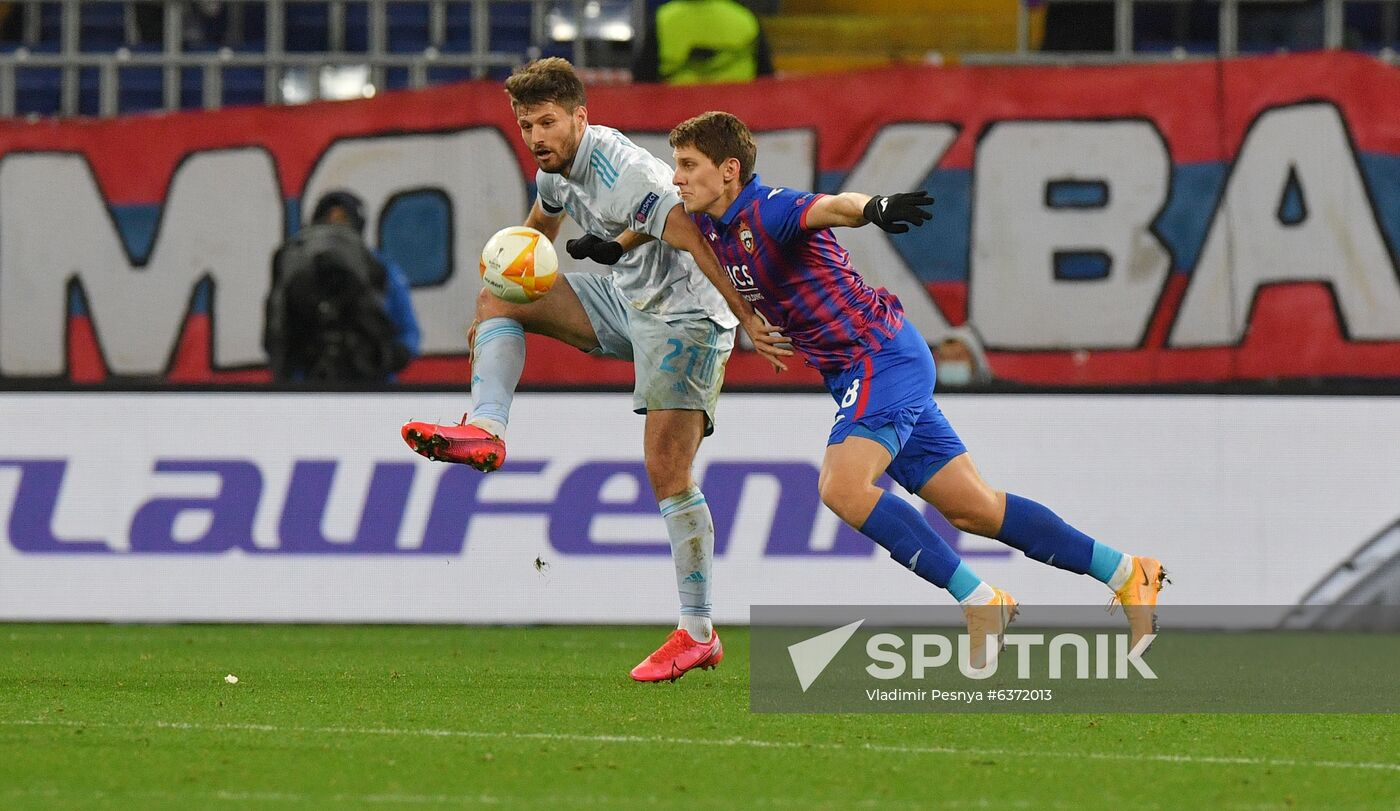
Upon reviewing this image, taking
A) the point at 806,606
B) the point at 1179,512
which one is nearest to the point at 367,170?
the point at 806,606

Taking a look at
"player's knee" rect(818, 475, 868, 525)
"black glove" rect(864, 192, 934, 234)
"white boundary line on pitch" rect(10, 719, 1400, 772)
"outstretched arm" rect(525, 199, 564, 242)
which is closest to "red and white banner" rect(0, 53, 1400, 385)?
"outstretched arm" rect(525, 199, 564, 242)

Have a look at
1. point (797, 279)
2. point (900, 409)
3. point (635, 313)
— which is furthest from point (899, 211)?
point (635, 313)

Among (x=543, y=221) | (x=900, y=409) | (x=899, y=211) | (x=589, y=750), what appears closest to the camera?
(x=589, y=750)

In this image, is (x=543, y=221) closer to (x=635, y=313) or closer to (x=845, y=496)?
(x=635, y=313)

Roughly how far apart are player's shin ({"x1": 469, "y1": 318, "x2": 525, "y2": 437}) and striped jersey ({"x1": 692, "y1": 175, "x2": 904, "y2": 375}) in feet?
2.69

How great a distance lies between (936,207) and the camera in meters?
12.1

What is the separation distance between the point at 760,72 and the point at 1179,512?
405cm

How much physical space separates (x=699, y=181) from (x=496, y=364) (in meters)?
1.01

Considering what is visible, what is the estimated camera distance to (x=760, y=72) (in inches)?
503

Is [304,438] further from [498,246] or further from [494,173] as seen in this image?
[498,246]

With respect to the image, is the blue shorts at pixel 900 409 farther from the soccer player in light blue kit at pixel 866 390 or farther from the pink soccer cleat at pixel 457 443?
the pink soccer cleat at pixel 457 443

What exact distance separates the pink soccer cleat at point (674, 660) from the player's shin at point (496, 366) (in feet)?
3.27

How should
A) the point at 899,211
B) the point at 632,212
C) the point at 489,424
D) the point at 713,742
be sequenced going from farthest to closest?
the point at 632,212 < the point at 489,424 < the point at 899,211 < the point at 713,742

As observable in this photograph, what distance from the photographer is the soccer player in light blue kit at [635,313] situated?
711 cm
